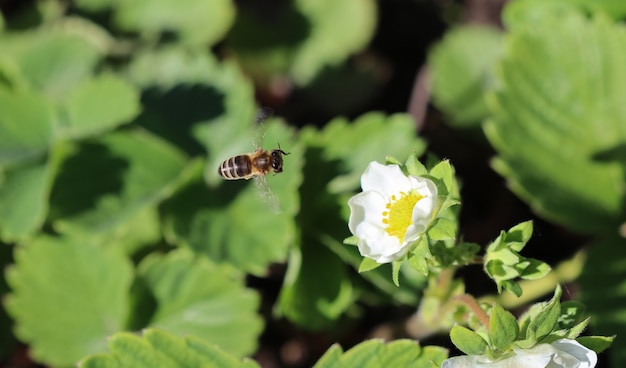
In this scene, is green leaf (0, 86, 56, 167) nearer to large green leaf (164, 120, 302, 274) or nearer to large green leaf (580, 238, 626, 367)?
large green leaf (164, 120, 302, 274)

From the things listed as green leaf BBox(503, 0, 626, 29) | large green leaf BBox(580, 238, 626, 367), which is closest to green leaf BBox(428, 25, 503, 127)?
green leaf BBox(503, 0, 626, 29)

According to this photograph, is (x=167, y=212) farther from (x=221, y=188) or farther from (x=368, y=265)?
(x=368, y=265)

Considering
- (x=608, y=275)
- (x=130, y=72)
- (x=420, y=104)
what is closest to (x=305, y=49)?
(x=420, y=104)

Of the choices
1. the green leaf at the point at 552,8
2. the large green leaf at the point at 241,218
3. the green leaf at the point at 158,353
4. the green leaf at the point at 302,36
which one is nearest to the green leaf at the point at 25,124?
the large green leaf at the point at 241,218

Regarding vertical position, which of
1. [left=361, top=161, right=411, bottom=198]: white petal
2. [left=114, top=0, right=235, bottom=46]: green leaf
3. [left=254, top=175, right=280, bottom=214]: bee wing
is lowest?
[left=114, top=0, right=235, bottom=46]: green leaf

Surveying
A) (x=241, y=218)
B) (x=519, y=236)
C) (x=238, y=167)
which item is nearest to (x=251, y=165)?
(x=238, y=167)

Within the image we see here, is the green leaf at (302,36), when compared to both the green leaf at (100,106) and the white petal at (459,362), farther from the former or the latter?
the white petal at (459,362)
